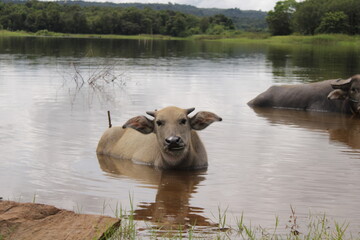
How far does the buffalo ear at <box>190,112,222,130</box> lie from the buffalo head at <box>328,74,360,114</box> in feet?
24.6

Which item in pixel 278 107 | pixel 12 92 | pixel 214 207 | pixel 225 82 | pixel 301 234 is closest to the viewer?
pixel 301 234

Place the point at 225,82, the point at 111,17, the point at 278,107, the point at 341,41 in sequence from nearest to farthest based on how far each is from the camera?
1. the point at 278,107
2. the point at 225,82
3. the point at 341,41
4. the point at 111,17

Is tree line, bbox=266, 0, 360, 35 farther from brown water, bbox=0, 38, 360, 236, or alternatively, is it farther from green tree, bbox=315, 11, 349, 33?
brown water, bbox=0, 38, 360, 236

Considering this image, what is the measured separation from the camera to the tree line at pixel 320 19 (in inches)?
4050

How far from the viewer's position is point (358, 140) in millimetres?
12672

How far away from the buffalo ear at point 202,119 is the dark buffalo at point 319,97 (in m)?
7.50

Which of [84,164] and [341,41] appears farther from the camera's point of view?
[341,41]

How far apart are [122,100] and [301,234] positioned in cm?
1213

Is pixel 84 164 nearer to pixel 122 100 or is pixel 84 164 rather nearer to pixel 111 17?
pixel 122 100

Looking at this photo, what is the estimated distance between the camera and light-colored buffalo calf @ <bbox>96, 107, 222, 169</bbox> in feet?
28.6

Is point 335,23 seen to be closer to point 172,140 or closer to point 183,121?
point 183,121

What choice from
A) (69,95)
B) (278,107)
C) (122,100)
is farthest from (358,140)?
(69,95)

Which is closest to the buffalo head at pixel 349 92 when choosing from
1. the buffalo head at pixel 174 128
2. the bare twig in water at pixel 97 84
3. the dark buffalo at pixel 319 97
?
the dark buffalo at pixel 319 97

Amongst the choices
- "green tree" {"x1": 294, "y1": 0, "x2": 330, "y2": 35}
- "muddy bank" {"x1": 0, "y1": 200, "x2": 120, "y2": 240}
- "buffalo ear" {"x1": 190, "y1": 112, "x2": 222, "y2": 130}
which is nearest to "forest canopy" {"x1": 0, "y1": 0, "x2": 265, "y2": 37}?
"green tree" {"x1": 294, "y1": 0, "x2": 330, "y2": 35}
